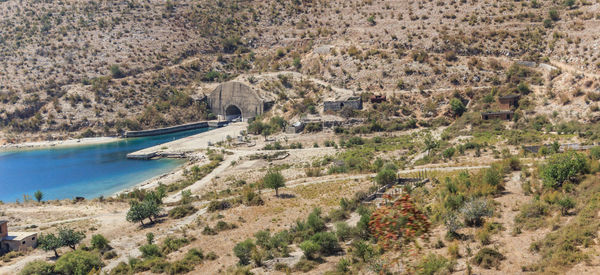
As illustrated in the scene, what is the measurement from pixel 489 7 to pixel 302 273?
71.1m

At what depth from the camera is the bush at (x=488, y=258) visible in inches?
659

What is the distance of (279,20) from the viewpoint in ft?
341

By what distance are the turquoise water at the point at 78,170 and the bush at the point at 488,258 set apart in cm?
4164

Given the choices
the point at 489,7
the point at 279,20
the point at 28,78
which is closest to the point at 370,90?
the point at 489,7

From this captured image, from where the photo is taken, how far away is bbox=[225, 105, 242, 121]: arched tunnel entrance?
285 ft

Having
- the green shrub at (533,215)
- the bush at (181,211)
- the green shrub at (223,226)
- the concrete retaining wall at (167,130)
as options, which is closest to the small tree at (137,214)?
the bush at (181,211)

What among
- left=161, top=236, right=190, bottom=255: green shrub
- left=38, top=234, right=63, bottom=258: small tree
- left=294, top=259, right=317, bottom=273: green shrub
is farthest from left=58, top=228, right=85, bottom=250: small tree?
left=294, top=259, right=317, bottom=273: green shrub

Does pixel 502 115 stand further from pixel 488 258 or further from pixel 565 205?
pixel 488 258

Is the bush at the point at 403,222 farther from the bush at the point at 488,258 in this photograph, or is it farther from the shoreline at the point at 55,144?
the shoreline at the point at 55,144

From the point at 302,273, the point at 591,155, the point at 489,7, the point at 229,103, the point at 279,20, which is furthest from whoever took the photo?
the point at 279,20

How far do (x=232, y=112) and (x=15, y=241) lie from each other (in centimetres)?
5971

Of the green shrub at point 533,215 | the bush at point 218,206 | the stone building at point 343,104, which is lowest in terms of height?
the bush at point 218,206

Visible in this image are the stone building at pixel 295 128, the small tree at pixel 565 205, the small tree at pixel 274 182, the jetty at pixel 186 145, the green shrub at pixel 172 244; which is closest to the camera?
the small tree at pixel 565 205

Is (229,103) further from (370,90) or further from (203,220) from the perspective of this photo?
(203,220)
